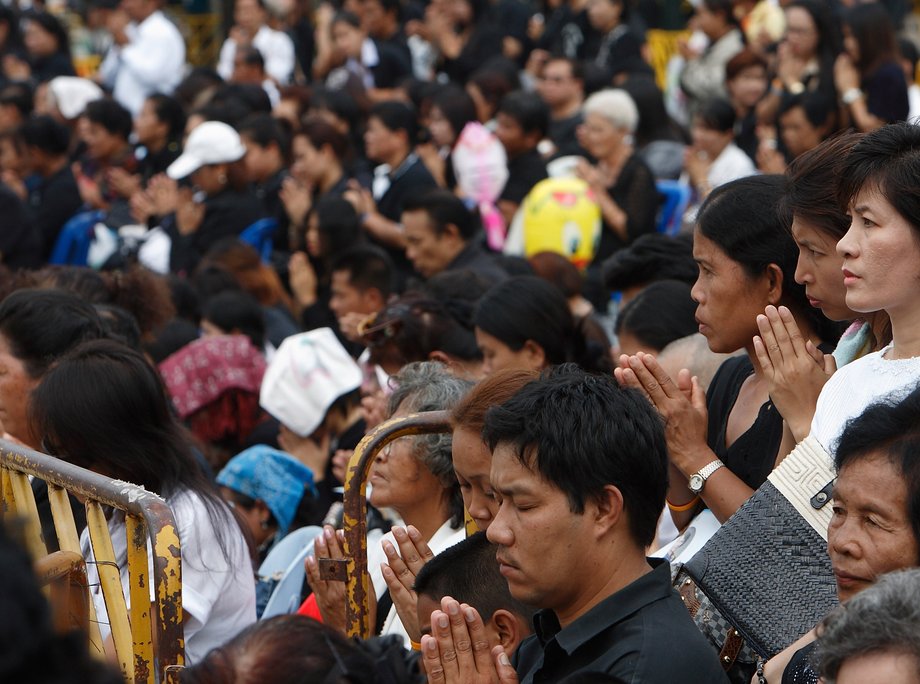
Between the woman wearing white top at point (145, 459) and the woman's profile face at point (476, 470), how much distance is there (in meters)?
0.82

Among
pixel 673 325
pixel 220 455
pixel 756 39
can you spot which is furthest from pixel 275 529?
pixel 756 39

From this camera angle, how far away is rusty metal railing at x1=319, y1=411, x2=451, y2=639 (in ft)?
10.4

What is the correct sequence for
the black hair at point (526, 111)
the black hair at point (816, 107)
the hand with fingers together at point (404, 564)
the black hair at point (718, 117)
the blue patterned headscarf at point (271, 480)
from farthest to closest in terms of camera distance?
the black hair at point (526, 111) → the black hair at point (718, 117) → the black hair at point (816, 107) → the blue patterned headscarf at point (271, 480) → the hand with fingers together at point (404, 564)

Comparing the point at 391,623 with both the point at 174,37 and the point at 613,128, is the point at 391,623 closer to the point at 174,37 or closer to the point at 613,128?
the point at 613,128

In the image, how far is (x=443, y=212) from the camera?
6.96m

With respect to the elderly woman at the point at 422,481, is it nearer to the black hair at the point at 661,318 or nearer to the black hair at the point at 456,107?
the black hair at the point at 661,318

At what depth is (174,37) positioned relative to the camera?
13656 millimetres

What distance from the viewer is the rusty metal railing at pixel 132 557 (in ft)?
8.85

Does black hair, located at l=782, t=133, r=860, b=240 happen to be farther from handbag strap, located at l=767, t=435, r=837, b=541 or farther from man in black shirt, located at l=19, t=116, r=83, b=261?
man in black shirt, located at l=19, t=116, r=83, b=261

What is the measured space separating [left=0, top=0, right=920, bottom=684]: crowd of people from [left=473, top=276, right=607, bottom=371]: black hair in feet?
0.05

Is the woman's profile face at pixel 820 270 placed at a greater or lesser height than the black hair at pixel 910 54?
greater

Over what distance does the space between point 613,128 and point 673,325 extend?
445 centimetres

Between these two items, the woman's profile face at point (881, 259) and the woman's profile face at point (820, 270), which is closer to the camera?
the woman's profile face at point (881, 259)

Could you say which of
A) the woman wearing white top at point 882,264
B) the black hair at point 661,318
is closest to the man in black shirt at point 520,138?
the black hair at point 661,318
